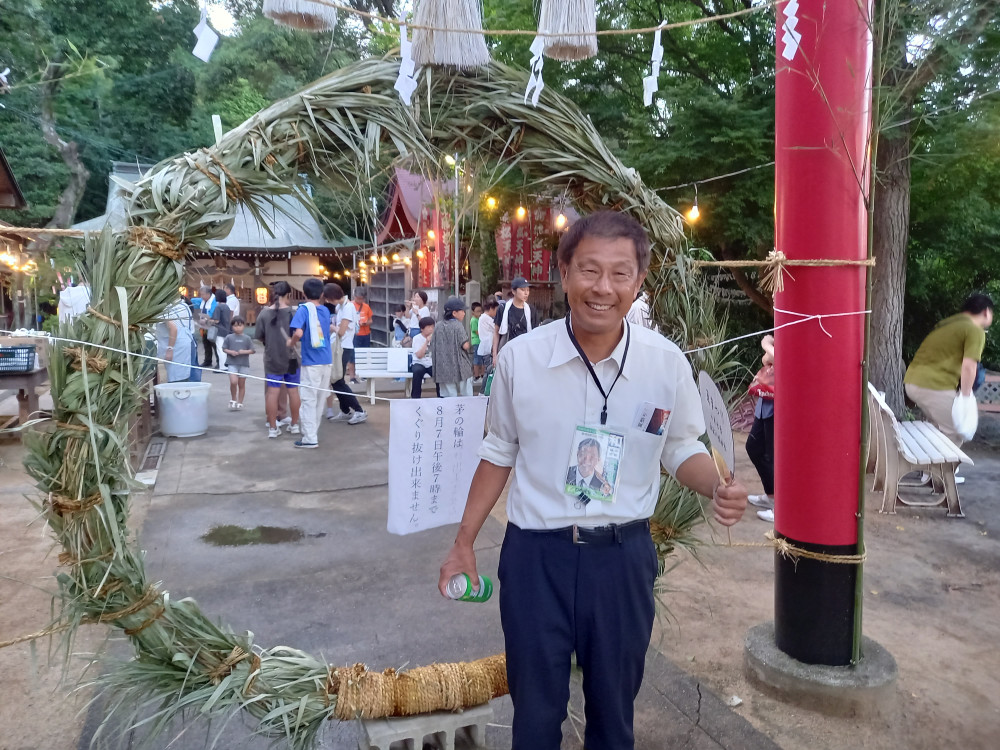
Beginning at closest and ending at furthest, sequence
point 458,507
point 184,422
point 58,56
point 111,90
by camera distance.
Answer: point 458,507 → point 184,422 → point 58,56 → point 111,90

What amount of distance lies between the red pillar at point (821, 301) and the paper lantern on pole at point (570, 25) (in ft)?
2.40

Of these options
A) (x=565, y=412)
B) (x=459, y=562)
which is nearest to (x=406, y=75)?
(x=565, y=412)

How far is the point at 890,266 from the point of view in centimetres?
723

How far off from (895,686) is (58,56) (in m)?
20.6

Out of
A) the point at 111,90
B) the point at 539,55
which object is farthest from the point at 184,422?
the point at 111,90

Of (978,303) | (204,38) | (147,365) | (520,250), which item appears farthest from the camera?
(520,250)

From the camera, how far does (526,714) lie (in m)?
1.90

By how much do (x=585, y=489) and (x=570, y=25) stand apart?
68.7 inches

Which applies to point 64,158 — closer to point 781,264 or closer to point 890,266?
point 890,266

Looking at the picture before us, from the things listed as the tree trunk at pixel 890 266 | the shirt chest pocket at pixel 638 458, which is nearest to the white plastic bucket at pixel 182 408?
the shirt chest pocket at pixel 638 458

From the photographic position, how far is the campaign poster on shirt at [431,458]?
2.50 m

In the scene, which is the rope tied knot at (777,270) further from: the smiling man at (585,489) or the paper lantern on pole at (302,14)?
the paper lantern on pole at (302,14)

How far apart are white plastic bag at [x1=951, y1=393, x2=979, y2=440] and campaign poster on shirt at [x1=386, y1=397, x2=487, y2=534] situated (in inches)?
184

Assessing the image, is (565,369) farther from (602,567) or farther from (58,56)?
(58,56)
